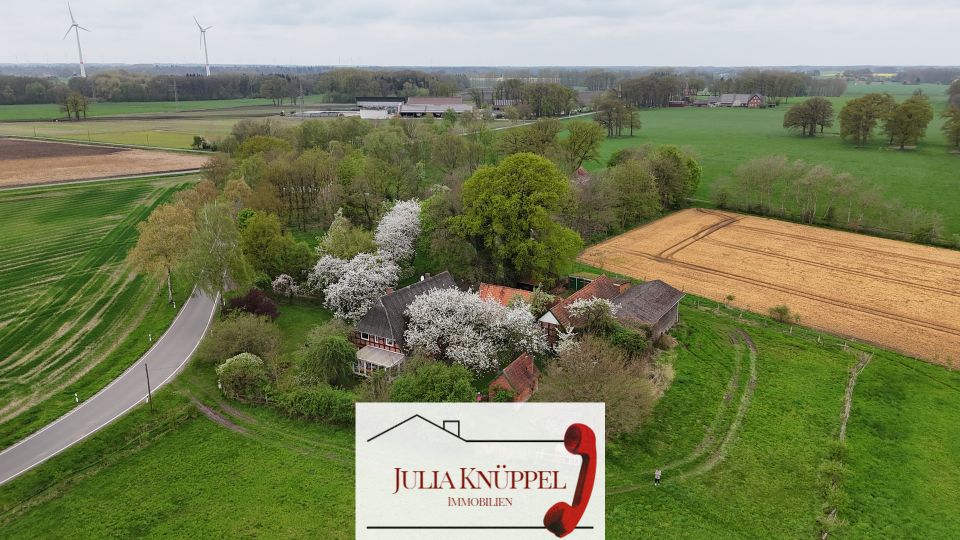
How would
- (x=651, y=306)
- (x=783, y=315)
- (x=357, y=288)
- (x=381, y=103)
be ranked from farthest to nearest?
(x=381, y=103)
(x=783, y=315)
(x=651, y=306)
(x=357, y=288)

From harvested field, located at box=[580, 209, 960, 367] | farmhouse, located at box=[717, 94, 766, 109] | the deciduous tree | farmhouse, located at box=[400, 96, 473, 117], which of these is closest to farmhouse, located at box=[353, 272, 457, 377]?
the deciduous tree

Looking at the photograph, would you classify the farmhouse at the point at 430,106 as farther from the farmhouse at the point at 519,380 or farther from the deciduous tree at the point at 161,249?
the farmhouse at the point at 519,380

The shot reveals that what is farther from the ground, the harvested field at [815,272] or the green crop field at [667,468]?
the harvested field at [815,272]

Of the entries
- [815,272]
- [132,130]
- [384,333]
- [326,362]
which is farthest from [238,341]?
[132,130]

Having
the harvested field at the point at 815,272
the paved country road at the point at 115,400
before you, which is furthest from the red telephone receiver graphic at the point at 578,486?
the harvested field at the point at 815,272

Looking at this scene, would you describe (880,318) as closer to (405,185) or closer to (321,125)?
(405,185)

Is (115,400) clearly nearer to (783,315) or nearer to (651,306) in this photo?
(651,306)

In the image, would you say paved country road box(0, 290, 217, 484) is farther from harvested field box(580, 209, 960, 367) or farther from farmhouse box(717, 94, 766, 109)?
farmhouse box(717, 94, 766, 109)
